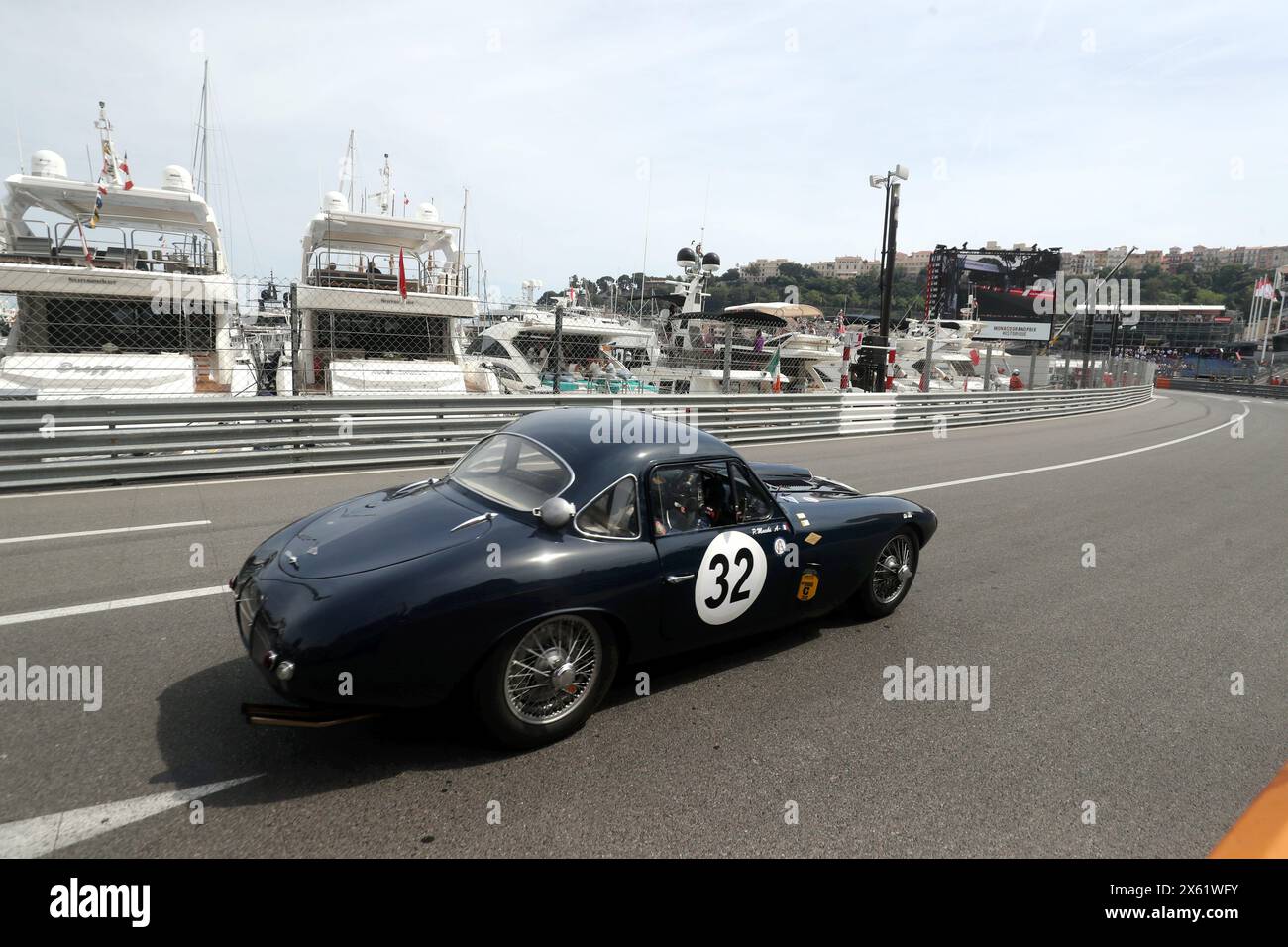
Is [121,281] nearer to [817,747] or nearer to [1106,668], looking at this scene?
[817,747]

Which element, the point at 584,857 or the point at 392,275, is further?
the point at 392,275

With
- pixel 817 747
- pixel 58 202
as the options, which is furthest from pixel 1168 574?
pixel 58 202

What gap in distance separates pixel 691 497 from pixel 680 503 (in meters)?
0.08

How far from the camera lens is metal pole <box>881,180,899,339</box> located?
668 inches

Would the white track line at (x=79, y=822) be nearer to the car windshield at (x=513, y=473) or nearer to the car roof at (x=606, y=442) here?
the car windshield at (x=513, y=473)

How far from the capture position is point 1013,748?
331cm

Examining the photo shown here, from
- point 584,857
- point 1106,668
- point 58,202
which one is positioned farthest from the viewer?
point 58,202

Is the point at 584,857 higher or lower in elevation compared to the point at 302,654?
lower

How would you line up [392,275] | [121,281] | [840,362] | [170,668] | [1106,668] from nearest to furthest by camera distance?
[170,668], [1106,668], [121,281], [392,275], [840,362]

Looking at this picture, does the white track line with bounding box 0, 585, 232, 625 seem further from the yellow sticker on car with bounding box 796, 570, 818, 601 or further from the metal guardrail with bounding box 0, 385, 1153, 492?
the metal guardrail with bounding box 0, 385, 1153, 492

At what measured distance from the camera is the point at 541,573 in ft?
9.96

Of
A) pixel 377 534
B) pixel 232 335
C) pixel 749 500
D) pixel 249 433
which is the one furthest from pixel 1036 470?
pixel 232 335

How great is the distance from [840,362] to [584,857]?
24022mm

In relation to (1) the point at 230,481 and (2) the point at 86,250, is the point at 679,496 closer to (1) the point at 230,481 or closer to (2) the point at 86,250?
(1) the point at 230,481
